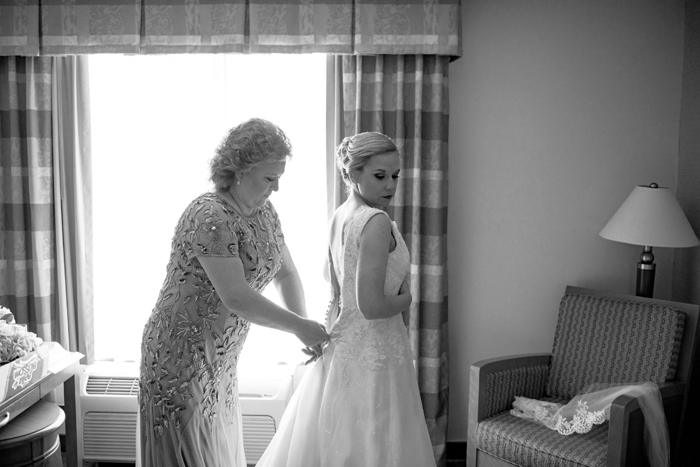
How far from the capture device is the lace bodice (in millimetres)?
2133

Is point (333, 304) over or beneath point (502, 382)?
over

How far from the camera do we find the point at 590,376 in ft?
10.3

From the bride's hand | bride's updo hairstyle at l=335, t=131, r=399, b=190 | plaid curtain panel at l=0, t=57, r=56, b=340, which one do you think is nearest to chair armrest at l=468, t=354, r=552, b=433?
the bride's hand

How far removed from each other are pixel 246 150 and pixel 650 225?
2.06 meters

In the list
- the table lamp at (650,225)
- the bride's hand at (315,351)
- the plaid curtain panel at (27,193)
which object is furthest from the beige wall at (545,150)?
the plaid curtain panel at (27,193)

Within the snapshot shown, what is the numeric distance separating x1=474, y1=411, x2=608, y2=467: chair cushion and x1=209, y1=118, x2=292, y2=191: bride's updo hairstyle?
5.34 ft

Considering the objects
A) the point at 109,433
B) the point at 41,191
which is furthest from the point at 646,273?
the point at 41,191

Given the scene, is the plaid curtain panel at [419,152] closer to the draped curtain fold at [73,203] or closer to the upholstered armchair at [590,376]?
the upholstered armchair at [590,376]

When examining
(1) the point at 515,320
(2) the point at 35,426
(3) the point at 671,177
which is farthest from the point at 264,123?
(3) the point at 671,177

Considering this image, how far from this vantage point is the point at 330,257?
238 cm

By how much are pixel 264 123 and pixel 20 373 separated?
4.64ft

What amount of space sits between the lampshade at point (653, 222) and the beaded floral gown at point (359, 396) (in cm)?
147

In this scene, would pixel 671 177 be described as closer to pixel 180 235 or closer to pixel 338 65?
pixel 338 65

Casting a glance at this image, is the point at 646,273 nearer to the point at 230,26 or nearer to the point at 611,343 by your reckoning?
the point at 611,343
